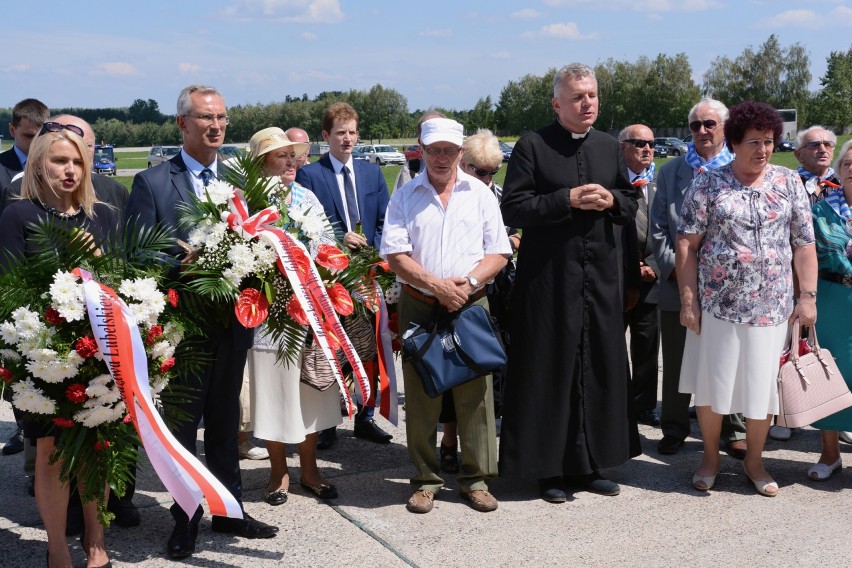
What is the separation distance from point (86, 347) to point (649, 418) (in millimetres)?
4267

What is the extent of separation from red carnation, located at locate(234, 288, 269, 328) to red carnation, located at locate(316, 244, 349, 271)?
1.46 feet

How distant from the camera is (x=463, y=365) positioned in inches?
182

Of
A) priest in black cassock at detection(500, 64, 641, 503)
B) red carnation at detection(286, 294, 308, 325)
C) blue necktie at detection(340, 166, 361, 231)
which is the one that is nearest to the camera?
red carnation at detection(286, 294, 308, 325)

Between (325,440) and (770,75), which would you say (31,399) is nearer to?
(325,440)

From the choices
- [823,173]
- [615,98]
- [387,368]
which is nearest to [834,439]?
[823,173]

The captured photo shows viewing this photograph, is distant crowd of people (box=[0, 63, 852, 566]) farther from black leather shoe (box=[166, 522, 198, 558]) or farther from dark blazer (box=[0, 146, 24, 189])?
dark blazer (box=[0, 146, 24, 189])

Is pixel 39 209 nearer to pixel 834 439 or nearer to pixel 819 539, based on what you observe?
pixel 819 539

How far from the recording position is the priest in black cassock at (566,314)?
16.1 ft

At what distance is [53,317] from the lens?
346 centimetres

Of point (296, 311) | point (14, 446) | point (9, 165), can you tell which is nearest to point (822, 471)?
point (296, 311)

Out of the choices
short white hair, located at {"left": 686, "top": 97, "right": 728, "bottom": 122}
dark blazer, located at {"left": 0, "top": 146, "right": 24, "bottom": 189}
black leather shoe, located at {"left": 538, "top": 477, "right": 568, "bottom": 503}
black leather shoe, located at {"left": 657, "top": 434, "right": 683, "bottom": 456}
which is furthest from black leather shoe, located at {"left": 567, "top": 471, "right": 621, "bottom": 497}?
dark blazer, located at {"left": 0, "top": 146, "right": 24, "bottom": 189}

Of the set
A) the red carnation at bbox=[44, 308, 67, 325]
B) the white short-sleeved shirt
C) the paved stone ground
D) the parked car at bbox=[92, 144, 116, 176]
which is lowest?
the paved stone ground

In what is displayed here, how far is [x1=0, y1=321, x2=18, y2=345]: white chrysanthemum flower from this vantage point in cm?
344

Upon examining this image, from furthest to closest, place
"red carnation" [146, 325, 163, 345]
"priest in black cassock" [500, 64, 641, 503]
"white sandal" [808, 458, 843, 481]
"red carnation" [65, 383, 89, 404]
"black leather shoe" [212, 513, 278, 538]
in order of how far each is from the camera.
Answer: "white sandal" [808, 458, 843, 481], "priest in black cassock" [500, 64, 641, 503], "black leather shoe" [212, 513, 278, 538], "red carnation" [146, 325, 163, 345], "red carnation" [65, 383, 89, 404]
